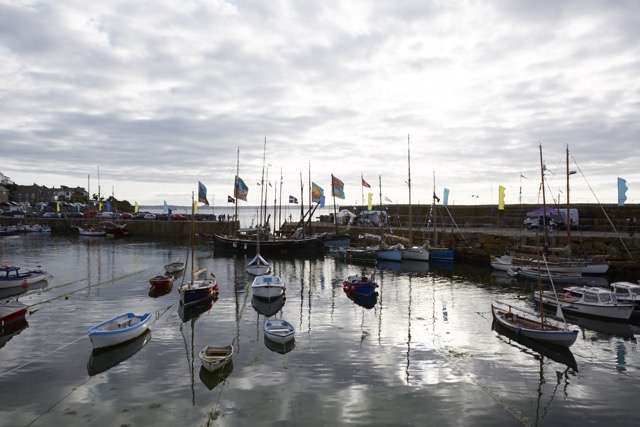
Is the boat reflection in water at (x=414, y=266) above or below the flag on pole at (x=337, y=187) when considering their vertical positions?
below

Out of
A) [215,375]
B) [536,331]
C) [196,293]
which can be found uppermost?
[196,293]

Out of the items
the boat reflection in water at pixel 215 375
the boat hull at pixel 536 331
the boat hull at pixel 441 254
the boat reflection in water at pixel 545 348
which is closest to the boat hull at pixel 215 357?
the boat reflection in water at pixel 215 375

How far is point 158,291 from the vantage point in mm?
38938

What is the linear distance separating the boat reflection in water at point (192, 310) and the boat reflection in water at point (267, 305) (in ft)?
11.5

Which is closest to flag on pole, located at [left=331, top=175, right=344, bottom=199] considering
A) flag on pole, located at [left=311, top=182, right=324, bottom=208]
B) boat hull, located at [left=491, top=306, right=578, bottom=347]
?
flag on pole, located at [left=311, top=182, right=324, bottom=208]

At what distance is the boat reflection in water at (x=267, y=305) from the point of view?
3205 centimetres

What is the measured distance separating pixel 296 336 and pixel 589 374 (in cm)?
1544

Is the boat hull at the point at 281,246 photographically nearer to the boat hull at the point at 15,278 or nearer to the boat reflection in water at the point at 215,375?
the boat hull at the point at 15,278

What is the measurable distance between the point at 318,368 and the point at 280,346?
358 cm

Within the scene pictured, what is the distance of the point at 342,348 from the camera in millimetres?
24016

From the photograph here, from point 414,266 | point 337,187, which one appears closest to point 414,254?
point 414,266

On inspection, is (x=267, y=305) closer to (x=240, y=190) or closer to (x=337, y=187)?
(x=240, y=190)

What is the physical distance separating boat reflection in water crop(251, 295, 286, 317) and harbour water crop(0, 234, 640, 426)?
7.3 inches

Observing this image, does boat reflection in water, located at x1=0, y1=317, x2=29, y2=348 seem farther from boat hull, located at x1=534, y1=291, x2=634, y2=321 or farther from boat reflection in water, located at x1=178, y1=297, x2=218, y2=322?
boat hull, located at x1=534, y1=291, x2=634, y2=321
